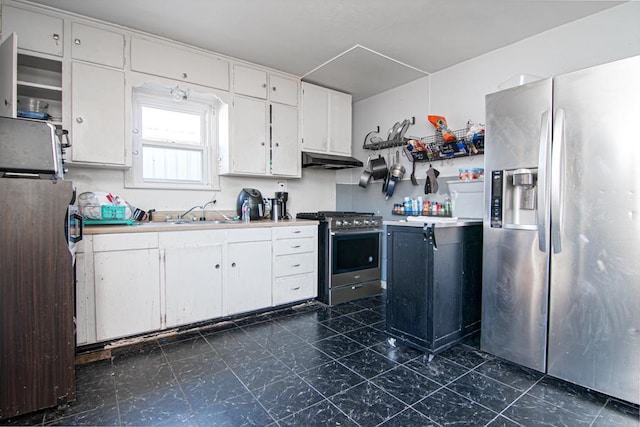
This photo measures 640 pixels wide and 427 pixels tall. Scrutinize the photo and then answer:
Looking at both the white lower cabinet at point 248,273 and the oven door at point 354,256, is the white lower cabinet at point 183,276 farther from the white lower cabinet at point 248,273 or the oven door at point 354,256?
the oven door at point 354,256

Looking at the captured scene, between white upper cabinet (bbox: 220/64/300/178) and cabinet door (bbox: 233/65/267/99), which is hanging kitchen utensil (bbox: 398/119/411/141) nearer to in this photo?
white upper cabinet (bbox: 220/64/300/178)

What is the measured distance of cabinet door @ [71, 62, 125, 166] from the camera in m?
2.52

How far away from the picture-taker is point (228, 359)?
2219 millimetres

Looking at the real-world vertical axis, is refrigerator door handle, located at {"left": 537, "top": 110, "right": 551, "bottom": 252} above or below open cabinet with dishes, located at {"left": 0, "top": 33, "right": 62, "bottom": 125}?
below

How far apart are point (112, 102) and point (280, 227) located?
1.82 meters

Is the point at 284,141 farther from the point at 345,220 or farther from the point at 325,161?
the point at 345,220

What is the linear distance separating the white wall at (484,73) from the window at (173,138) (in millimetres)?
1937

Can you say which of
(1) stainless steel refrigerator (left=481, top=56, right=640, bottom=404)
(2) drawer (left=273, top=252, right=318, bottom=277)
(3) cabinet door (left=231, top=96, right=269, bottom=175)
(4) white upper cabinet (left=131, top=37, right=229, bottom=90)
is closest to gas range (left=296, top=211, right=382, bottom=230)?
(2) drawer (left=273, top=252, right=318, bottom=277)

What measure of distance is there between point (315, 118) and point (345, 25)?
52.6 inches

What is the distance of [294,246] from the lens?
3320 mm

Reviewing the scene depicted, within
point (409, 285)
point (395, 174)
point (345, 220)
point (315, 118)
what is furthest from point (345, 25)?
point (409, 285)

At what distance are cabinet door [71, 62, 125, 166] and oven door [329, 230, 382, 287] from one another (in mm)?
2200

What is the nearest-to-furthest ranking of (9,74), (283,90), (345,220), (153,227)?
(9,74)
(153,227)
(345,220)
(283,90)

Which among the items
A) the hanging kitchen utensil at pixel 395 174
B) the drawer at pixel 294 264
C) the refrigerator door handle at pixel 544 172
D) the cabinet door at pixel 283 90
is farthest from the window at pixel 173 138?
the refrigerator door handle at pixel 544 172
